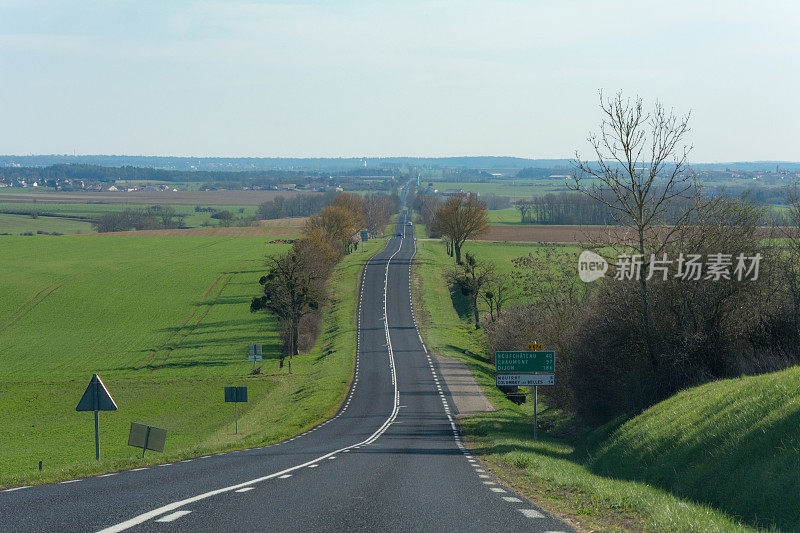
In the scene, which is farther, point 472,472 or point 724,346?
point 724,346

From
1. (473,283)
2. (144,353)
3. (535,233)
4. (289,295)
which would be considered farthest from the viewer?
(535,233)

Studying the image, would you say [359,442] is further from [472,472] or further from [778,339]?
[778,339]

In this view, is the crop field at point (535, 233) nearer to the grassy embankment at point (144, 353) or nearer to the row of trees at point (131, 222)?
the grassy embankment at point (144, 353)

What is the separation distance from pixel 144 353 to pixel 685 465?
62.0m

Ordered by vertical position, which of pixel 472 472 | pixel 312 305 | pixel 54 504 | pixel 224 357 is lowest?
pixel 224 357

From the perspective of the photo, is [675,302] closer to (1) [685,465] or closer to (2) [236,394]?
(1) [685,465]

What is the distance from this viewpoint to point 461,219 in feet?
355

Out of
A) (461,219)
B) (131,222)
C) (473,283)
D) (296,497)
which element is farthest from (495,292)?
(131,222)

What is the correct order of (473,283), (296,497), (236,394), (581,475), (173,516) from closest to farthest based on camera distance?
(173,516)
(296,497)
(581,475)
(236,394)
(473,283)

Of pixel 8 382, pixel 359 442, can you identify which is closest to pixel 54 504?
pixel 359 442

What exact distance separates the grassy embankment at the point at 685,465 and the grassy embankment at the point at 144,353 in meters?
11.1

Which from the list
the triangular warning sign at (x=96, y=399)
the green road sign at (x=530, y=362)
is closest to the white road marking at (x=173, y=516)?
the triangular warning sign at (x=96, y=399)

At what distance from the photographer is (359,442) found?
2797 centimetres

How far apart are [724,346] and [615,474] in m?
10.9
